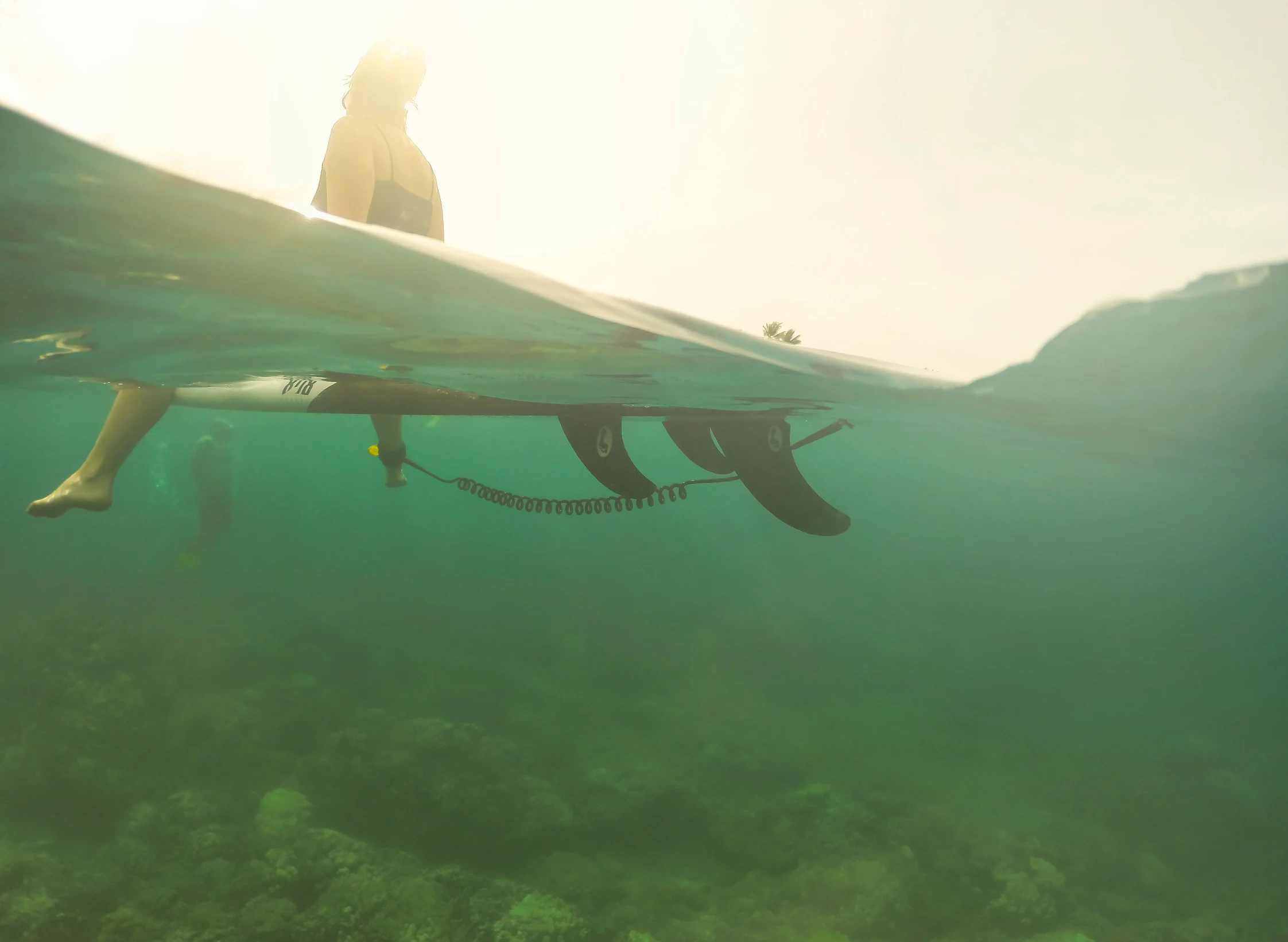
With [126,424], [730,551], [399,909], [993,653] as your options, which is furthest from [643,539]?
[126,424]

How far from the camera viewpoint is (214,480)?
58.6 ft

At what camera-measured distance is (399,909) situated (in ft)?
24.5

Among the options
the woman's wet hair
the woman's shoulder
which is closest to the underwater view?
the woman's shoulder

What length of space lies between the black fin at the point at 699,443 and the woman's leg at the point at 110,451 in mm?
4252

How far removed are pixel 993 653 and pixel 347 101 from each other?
145 feet

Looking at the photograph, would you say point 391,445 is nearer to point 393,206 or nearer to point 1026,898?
point 393,206

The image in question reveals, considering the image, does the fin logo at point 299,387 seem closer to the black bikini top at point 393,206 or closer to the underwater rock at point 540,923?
the black bikini top at point 393,206

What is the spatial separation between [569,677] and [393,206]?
17250 millimetres

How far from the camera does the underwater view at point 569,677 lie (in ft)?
17.0

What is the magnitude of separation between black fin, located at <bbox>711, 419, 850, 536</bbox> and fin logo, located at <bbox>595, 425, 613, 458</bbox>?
4.27 ft

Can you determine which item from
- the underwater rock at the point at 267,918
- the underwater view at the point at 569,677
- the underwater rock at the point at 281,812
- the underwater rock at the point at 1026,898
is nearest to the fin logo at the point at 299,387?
the underwater view at the point at 569,677

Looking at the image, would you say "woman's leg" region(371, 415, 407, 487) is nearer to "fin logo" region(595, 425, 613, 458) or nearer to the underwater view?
the underwater view

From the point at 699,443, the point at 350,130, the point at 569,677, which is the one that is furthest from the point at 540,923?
the point at 569,677

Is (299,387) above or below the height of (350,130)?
below
